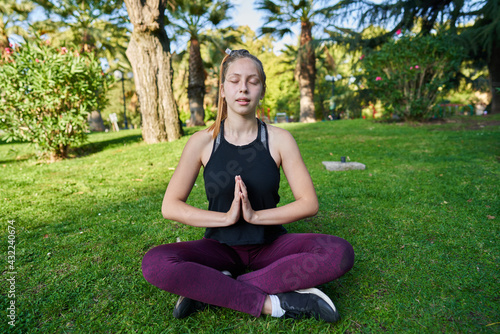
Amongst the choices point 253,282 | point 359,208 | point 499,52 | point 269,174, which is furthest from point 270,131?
point 499,52

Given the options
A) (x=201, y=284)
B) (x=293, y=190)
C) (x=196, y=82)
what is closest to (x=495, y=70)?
(x=196, y=82)

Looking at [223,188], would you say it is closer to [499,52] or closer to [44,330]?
[44,330]

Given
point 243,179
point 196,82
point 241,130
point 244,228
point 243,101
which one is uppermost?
point 196,82

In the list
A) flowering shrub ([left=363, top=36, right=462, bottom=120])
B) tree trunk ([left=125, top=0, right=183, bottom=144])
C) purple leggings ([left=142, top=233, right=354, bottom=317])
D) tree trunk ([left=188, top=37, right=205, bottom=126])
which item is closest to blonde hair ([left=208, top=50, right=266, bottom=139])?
purple leggings ([left=142, top=233, right=354, bottom=317])

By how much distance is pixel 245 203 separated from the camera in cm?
186

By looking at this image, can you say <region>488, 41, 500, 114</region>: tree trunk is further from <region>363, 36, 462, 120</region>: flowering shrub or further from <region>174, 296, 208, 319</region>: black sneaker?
<region>174, 296, 208, 319</region>: black sneaker

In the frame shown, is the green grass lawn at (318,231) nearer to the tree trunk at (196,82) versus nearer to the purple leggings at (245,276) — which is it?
the purple leggings at (245,276)

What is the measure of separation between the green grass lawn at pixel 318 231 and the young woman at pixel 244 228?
0.69 ft

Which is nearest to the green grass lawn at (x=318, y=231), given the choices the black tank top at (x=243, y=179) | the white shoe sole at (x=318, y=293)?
the white shoe sole at (x=318, y=293)

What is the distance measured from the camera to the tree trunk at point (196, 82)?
59.2 feet

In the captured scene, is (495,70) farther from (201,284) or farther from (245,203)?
(201,284)

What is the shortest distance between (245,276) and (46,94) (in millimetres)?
7075

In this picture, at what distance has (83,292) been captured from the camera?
2.24 meters

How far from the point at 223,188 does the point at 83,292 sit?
1.30m
